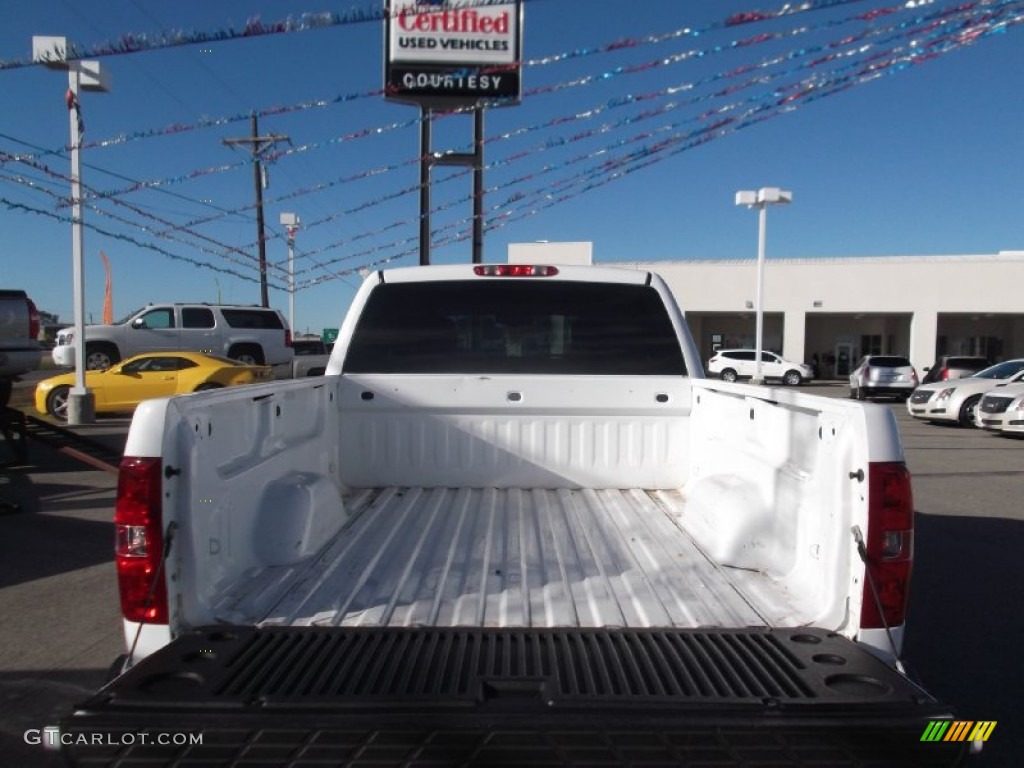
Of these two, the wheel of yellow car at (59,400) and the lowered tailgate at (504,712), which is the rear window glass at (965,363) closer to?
the wheel of yellow car at (59,400)

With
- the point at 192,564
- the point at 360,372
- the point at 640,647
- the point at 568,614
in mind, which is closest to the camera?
the point at 640,647

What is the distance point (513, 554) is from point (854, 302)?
41153 mm

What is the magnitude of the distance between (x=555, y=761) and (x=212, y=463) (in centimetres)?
150

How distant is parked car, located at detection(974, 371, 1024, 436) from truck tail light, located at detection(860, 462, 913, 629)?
15114 millimetres

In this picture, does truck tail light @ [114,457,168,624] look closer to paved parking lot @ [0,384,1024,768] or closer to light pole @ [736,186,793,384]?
paved parking lot @ [0,384,1024,768]

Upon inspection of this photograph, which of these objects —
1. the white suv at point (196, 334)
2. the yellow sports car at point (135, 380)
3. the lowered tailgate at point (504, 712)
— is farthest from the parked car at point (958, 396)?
the lowered tailgate at point (504, 712)

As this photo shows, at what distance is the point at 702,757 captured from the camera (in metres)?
1.66

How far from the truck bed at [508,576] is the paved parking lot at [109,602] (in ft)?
5.37

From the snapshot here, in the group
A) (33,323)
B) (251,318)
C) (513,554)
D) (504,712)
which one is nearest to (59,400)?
(33,323)

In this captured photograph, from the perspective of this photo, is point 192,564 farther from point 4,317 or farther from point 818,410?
point 4,317

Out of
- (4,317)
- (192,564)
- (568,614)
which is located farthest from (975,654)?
(4,317)

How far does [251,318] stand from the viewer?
857 inches

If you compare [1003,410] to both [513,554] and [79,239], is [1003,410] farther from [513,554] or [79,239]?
[79,239]

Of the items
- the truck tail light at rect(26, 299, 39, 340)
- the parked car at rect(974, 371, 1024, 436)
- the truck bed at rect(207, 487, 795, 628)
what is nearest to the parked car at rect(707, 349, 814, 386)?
the parked car at rect(974, 371, 1024, 436)
